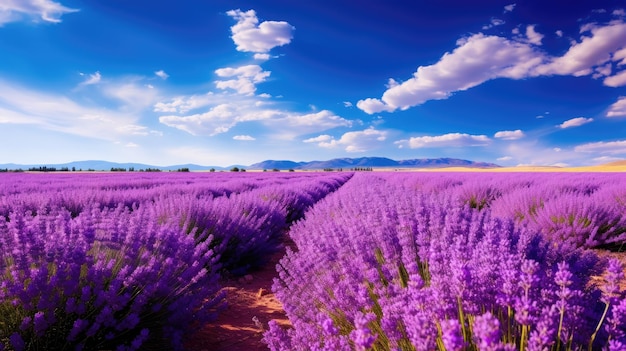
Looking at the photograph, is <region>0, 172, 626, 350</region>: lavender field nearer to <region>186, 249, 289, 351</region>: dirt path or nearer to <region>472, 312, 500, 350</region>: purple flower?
<region>472, 312, 500, 350</region>: purple flower

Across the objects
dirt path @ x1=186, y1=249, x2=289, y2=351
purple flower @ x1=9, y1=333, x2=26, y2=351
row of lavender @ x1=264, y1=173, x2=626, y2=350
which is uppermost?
row of lavender @ x1=264, y1=173, x2=626, y2=350

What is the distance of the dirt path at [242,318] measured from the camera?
7.39 ft

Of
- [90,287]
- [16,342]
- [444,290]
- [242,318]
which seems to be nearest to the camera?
[444,290]

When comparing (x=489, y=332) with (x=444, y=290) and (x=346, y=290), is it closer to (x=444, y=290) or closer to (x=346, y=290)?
(x=444, y=290)

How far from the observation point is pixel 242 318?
2.69 m

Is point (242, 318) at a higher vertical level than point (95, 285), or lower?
lower

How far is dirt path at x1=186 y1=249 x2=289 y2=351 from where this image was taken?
2.25 m

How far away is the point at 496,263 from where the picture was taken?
134 centimetres

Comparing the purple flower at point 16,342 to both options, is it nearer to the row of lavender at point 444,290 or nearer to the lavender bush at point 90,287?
the lavender bush at point 90,287

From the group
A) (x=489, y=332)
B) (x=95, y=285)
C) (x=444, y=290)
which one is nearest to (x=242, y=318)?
(x=95, y=285)

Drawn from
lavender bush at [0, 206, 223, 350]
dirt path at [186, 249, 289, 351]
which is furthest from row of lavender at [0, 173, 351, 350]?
dirt path at [186, 249, 289, 351]

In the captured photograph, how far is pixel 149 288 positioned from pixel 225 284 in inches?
67.1

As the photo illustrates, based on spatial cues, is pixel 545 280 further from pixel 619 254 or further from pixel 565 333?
pixel 619 254

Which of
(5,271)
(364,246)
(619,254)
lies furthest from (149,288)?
(619,254)
